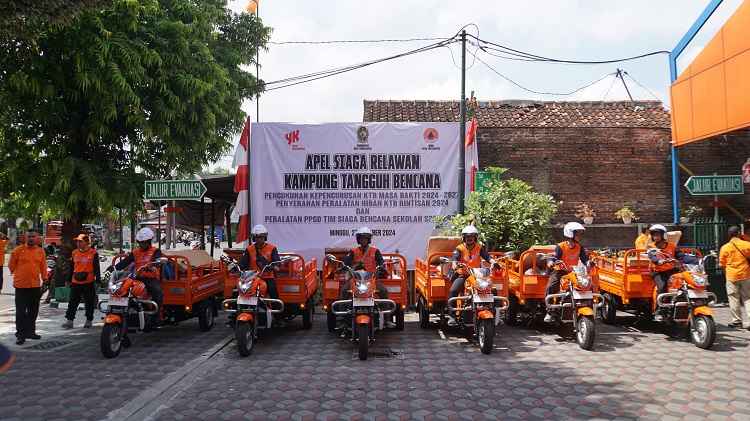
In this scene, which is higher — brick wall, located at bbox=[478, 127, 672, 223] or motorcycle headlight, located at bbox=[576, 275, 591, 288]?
brick wall, located at bbox=[478, 127, 672, 223]

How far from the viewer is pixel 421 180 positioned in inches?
544

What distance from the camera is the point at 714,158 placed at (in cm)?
1586

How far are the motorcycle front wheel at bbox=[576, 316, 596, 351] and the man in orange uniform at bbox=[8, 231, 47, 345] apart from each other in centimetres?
849

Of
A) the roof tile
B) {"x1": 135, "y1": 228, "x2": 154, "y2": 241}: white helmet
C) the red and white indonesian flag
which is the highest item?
the roof tile

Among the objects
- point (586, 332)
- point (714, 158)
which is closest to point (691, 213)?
point (714, 158)

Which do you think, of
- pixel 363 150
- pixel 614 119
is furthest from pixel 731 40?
pixel 363 150

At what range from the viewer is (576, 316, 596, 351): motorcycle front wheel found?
7.93 metres

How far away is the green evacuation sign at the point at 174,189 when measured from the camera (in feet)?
35.2

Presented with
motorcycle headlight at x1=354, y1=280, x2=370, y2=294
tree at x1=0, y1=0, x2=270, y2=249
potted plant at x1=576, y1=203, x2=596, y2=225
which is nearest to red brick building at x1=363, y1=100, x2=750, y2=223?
potted plant at x1=576, y1=203, x2=596, y2=225

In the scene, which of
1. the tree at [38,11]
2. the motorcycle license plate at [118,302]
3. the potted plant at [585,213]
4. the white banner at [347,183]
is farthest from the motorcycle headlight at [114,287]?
the potted plant at [585,213]

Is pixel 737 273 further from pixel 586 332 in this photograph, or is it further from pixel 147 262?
pixel 147 262

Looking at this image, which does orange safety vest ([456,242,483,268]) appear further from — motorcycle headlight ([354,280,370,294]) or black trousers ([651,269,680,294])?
black trousers ([651,269,680,294])

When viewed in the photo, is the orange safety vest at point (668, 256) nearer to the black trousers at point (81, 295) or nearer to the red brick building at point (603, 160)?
the red brick building at point (603, 160)

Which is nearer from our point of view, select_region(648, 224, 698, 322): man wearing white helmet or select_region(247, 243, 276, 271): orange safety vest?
select_region(648, 224, 698, 322): man wearing white helmet
